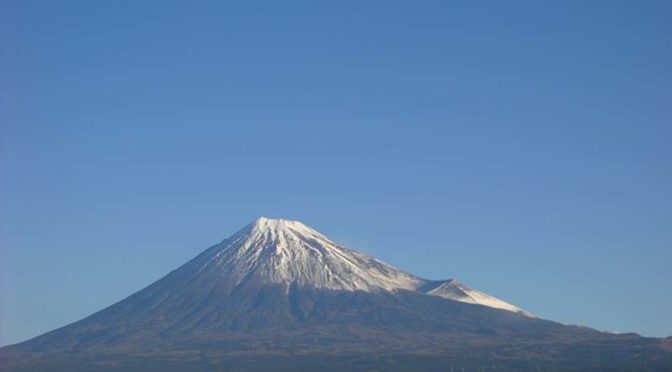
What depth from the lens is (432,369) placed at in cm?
19862

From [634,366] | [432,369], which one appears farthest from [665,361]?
[432,369]

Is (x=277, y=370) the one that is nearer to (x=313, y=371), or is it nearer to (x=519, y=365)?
(x=313, y=371)

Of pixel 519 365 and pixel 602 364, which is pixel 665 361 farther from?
pixel 519 365

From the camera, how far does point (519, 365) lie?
7776 inches

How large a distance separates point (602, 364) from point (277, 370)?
179 ft

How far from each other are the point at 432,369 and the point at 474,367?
23.2 feet

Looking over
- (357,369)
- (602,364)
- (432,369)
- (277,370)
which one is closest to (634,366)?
(602,364)

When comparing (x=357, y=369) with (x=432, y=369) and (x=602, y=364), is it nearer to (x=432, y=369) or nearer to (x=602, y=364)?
(x=432, y=369)

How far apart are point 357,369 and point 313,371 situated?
291 inches

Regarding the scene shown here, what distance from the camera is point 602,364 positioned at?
645ft

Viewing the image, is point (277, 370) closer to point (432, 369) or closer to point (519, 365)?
point (432, 369)

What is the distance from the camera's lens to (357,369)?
196875mm

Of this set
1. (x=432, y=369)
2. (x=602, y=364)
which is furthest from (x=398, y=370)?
(x=602, y=364)

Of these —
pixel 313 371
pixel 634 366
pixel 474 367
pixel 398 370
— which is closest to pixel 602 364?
pixel 634 366
